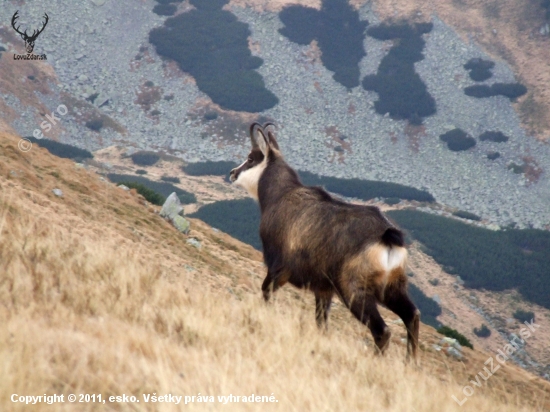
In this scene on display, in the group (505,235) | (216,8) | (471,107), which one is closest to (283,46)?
(216,8)

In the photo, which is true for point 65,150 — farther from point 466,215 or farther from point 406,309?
point 406,309

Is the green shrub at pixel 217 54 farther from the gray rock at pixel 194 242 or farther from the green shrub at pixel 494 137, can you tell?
the gray rock at pixel 194 242

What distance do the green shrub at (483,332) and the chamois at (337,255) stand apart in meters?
31.4

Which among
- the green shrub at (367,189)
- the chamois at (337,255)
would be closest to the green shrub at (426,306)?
the green shrub at (367,189)

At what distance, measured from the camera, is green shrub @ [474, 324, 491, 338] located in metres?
37.3

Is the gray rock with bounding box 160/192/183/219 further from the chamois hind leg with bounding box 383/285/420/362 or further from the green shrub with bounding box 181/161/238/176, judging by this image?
the green shrub with bounding box 181/161/238/176

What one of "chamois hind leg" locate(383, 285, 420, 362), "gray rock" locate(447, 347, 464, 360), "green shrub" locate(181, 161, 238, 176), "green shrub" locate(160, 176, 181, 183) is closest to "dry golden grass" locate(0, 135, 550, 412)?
"chamois hind leg" locate(383, 285, 420, 362)

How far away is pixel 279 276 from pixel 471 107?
73060 mm

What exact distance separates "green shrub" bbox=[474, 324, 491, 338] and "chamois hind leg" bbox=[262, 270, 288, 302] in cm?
3200

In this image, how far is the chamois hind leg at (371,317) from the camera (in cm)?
707

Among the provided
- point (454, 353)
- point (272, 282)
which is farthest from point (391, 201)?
point (272, 282)

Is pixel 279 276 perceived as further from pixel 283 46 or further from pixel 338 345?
pixel 283 46

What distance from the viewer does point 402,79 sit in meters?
79.2

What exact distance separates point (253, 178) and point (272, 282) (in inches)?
96.1
